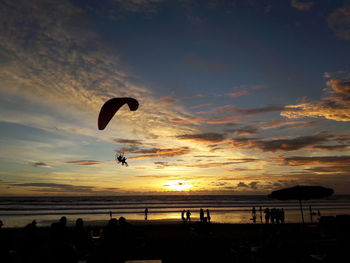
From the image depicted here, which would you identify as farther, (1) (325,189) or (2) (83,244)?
(1) (325,189)

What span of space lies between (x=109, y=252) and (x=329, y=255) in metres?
5.96

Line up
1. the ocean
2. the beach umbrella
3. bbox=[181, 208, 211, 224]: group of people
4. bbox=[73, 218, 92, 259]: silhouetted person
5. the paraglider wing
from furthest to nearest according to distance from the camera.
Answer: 1. the ocean
2. bbox=[181, 208, 211, 224]: group of people
3. the beach umbrella
4. the paraglider wing
5. bbox=[73, 218, 92, 259]: silhouetted person

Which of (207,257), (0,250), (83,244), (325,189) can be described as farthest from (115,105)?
(325,189)

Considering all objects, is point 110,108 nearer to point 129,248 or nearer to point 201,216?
point 129,248

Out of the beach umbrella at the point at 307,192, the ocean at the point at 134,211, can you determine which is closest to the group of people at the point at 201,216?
the ocean at the point at 134,211

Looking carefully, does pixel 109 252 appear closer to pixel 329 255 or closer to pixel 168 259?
pixel 168 259

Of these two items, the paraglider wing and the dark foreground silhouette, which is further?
the paraglider wing

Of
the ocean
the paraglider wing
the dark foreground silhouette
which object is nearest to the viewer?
the dark foreground silhouette

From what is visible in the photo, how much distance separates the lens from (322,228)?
14.3 m

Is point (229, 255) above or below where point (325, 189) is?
below

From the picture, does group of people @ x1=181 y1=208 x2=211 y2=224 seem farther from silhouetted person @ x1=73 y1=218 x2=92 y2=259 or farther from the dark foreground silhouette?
silhouetted person @ x1=73 y1=218 x2=92 y2=259

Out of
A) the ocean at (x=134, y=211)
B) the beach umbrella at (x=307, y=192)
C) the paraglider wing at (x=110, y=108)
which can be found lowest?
the ocean at (x=134, y=211)

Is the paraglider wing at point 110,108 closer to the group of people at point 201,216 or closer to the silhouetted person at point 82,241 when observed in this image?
the silhouetted person at point 82,241

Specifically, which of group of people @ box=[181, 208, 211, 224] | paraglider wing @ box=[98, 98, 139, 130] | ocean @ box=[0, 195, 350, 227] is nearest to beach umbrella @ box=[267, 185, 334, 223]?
group of people @ box=[181, 208, 211, 224]
